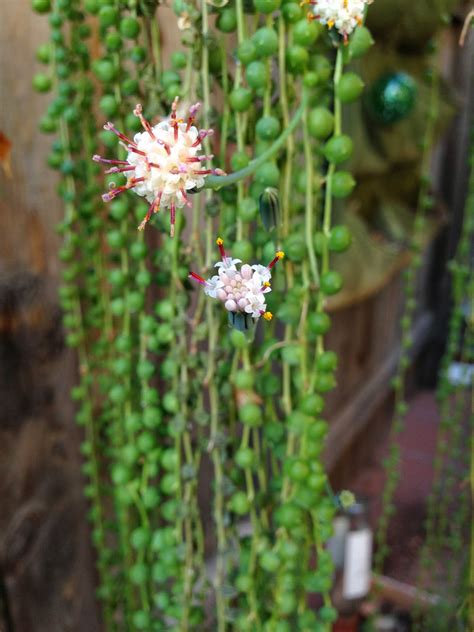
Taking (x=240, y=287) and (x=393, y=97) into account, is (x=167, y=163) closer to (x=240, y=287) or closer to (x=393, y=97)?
(x=240, y=287)

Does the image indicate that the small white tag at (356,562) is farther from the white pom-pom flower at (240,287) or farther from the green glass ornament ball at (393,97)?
the white pom-pom flower at (240,287)

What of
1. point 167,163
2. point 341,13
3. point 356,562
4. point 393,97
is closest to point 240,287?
point 167,163

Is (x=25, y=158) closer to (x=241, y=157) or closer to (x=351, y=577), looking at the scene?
(x=241, y=157)

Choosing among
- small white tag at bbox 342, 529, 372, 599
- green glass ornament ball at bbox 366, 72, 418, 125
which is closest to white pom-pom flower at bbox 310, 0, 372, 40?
green glass ornament ball at bbox 366, 72, 418, 125

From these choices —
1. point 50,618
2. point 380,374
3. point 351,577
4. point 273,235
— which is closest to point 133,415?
point 273,235

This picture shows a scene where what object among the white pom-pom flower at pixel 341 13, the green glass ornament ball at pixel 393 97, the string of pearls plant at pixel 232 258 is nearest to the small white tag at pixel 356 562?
the string of pearls plant at pixel 232 258

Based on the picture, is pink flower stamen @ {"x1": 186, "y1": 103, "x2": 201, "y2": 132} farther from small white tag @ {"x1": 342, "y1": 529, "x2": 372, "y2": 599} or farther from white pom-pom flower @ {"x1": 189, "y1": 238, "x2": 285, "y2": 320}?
small white tag @ {"x1": 342, "y1": 529, "x2": 372, "y2": 599}
